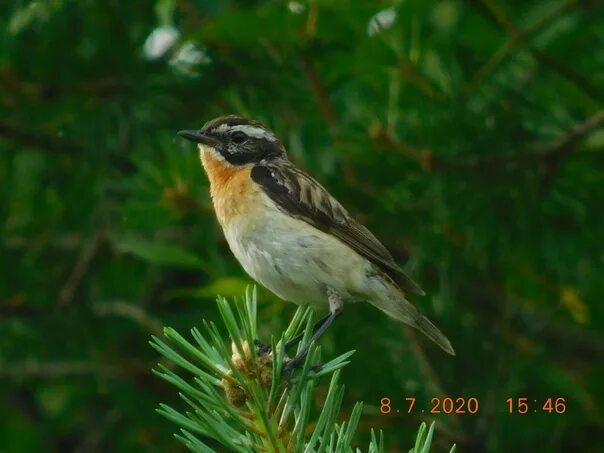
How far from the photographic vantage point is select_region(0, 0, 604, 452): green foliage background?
21.5 feet

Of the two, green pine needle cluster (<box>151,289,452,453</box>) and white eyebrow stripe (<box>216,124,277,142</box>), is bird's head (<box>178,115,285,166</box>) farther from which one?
green pine needle cluster (<box>151,289,452,453</box>)

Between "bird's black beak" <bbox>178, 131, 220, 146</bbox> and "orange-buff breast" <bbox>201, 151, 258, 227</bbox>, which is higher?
"bird's black beak" <bbox>178, 131, 220, 146</bbox>

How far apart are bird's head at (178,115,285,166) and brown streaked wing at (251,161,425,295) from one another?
11.6 inches

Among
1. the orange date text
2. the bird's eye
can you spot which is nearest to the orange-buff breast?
the bird's eye

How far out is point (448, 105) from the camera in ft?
21.5

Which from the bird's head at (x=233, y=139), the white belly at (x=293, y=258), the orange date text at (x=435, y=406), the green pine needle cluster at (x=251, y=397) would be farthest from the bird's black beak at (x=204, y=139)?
the green pine needle cluster at (x=251, y=397)

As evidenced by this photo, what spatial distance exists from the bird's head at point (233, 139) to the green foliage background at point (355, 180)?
10.9 inches

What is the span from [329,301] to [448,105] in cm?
132

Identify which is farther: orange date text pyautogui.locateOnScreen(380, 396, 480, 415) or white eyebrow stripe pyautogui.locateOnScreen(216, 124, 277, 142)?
orange date text pyautogui.locateOnScreen(380, 396, 480, 415)

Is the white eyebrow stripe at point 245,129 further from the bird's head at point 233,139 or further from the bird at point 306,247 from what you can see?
the bird at point 306,247

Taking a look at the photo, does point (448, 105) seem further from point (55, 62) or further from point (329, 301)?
point (55, 62)

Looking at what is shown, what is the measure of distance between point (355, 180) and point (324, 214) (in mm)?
918

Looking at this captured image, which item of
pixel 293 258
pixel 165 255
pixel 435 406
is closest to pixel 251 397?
pixel 293 258

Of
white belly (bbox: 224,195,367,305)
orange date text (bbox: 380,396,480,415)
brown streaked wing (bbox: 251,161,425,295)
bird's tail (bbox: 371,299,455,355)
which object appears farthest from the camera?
orange date text (bbox: 380,396,480,415)
